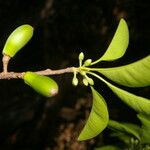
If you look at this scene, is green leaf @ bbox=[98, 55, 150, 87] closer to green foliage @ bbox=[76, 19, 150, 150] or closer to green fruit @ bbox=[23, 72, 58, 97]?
green foliage @ bbox=[76, 19, 150, 150]

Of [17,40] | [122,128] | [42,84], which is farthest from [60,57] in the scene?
[42,84]

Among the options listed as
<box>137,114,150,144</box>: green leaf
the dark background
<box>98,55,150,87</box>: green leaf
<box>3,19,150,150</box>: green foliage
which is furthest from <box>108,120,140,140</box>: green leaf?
the dark background

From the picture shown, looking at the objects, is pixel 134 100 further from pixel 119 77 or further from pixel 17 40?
pixel 17 40

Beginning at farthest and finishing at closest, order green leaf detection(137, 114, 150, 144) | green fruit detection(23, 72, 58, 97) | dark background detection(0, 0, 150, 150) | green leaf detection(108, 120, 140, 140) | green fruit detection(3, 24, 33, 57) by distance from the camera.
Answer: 1. dark background detection(0, 0, 150, 150)
2. green leaf detection(108, 120, 140, 140)
3. green leaf detection(137, 114, 150, 144)
4. green fruit detection(3, 24, 33, 57)
5. green fruit detection(23, 72, 58, 97)

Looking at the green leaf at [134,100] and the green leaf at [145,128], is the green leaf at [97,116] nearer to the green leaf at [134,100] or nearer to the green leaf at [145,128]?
the green leaf at [134,100]

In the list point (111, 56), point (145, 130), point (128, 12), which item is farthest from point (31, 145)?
point (111, 56)

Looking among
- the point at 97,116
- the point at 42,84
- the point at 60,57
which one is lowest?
the point at 60,57

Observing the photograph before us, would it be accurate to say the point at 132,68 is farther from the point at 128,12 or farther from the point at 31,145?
the point at 128,12
